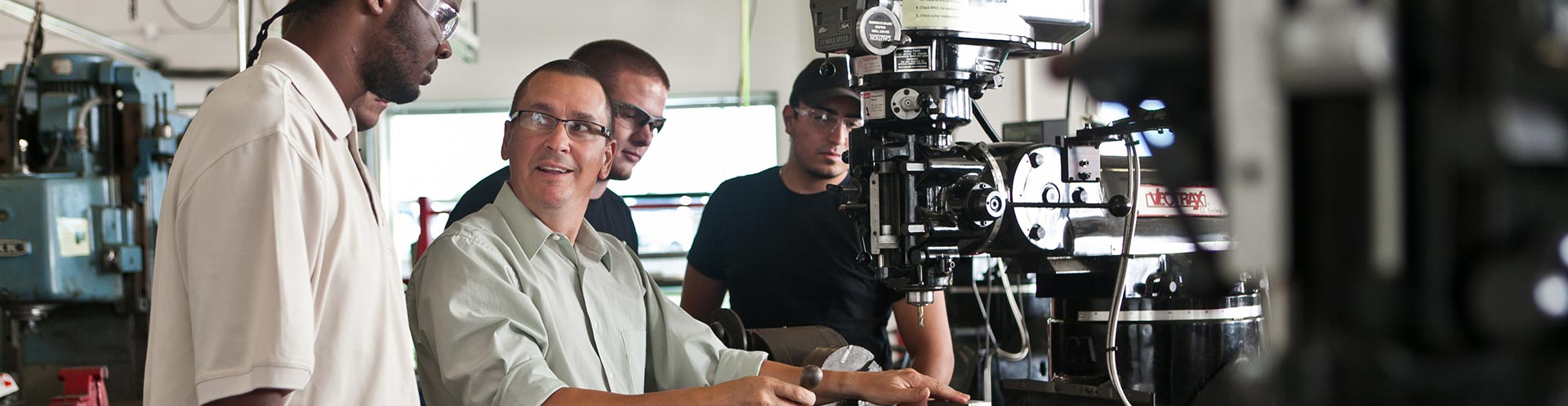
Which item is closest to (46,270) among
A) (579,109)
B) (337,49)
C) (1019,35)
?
(579,109)

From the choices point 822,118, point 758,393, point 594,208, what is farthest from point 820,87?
point 758,393

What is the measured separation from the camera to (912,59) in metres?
1.85

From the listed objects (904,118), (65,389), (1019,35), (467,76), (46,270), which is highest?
(467,76)

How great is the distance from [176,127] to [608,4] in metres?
3.43

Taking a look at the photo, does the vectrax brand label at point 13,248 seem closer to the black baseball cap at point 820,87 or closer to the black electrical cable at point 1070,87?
the black baseball cap at point 820,87

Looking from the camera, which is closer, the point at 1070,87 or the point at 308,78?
the point at 308,78

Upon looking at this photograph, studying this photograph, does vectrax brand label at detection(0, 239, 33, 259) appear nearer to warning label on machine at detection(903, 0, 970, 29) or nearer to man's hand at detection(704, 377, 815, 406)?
man's hand at detection(704, 377, 815, 406)

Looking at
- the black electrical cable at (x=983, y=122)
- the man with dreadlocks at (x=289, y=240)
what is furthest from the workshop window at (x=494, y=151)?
the man with dreadlocks at (x=289, y=240)

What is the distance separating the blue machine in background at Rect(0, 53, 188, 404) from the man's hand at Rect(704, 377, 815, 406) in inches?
103

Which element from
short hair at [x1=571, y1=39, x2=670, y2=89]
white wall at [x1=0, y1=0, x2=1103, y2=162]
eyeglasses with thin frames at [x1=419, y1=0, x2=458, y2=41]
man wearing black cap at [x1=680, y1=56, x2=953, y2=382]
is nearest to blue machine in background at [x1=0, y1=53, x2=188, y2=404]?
short hair at [x1=571, y1=39, x2=670, y2=89]

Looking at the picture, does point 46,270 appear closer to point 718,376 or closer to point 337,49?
point 718,376

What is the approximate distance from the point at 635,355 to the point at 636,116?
0.87 m

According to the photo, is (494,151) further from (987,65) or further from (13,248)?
(987,65)

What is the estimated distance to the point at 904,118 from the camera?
1871 millimetres
